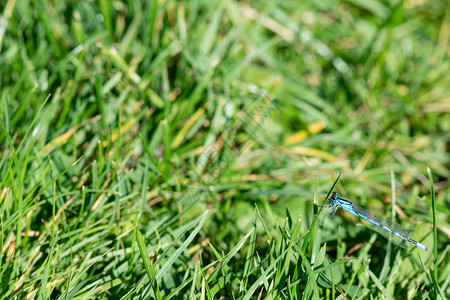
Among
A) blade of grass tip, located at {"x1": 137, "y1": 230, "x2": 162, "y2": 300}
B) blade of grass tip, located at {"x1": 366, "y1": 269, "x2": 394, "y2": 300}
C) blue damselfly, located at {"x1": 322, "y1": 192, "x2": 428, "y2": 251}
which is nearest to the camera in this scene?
blade of grass tip, located at {"x1": 137, "y1": 230, "x2": 162, "y2": 300}

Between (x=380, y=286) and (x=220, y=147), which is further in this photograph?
(x=220, y=147)

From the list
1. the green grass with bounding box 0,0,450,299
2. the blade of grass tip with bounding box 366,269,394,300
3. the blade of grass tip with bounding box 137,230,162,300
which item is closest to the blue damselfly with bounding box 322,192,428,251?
the green grass with bounding box 0,0,450,299

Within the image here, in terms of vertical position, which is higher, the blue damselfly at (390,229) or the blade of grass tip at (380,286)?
the blue damselfly at (390,229)

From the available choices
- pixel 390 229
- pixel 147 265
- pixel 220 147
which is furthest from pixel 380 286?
pixel 220 147

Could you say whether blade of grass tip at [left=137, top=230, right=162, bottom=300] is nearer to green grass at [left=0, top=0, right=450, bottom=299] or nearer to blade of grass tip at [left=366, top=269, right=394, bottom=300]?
green grass at [left=0, top=0, right=450, bottom=299]

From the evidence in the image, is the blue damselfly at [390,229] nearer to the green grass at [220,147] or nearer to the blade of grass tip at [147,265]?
the green grass at [220,147]

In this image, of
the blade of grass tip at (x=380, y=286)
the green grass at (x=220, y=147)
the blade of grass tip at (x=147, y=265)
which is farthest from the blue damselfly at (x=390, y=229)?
the blade of grass tip at (x=147, y=265)

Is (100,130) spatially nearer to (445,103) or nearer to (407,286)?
(407,286)

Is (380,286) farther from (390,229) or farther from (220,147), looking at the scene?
(220,147)

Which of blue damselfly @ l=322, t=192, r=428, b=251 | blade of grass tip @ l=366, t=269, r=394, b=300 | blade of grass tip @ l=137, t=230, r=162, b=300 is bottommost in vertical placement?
blade of grass tip @ l=137, t=230, r=162, b=300
